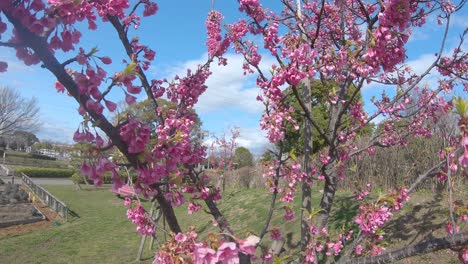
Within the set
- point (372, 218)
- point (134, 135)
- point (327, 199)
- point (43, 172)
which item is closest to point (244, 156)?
point (43, 172)

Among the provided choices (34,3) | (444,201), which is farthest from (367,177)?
(34,3)

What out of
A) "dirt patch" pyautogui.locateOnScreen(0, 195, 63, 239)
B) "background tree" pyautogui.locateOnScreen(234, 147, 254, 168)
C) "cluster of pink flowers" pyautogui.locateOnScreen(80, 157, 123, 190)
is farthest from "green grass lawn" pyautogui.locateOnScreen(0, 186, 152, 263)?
"background tree" pyautogui.locateOnScreen(234, 147, 254, 168)

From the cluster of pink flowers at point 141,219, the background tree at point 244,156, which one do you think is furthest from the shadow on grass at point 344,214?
the background tree at point 244,156

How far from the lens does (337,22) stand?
5836 mm

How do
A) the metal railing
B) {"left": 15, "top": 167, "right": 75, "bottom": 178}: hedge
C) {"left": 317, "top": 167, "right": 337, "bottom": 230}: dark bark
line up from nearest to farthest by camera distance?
{"left": 317, "top": 167, "right": 337, "bottom": 230}: dark bark, the metal railing, {"left": 15, "top": 167, "right": 75, "bottom": 178}: hedge

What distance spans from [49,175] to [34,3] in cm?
3925

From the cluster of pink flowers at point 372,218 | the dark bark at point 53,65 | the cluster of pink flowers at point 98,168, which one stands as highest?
the dark bark at point 53,65

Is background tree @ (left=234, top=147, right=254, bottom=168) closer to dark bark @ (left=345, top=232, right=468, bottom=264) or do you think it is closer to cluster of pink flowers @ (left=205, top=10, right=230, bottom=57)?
cluster of pink flowers @ (left=205, top=10, right=230, bottom=57)

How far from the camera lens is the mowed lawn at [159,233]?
695 centimetres

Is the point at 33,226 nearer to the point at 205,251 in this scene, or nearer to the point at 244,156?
the point at 205,251

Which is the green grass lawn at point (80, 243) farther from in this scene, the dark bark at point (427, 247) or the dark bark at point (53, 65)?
the dark bark at point (53, 65)

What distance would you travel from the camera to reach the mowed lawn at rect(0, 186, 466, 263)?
6.95 metres

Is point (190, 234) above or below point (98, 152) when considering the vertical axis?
below

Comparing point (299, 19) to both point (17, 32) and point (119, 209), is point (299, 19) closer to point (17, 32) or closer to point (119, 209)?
point (17, 32)
